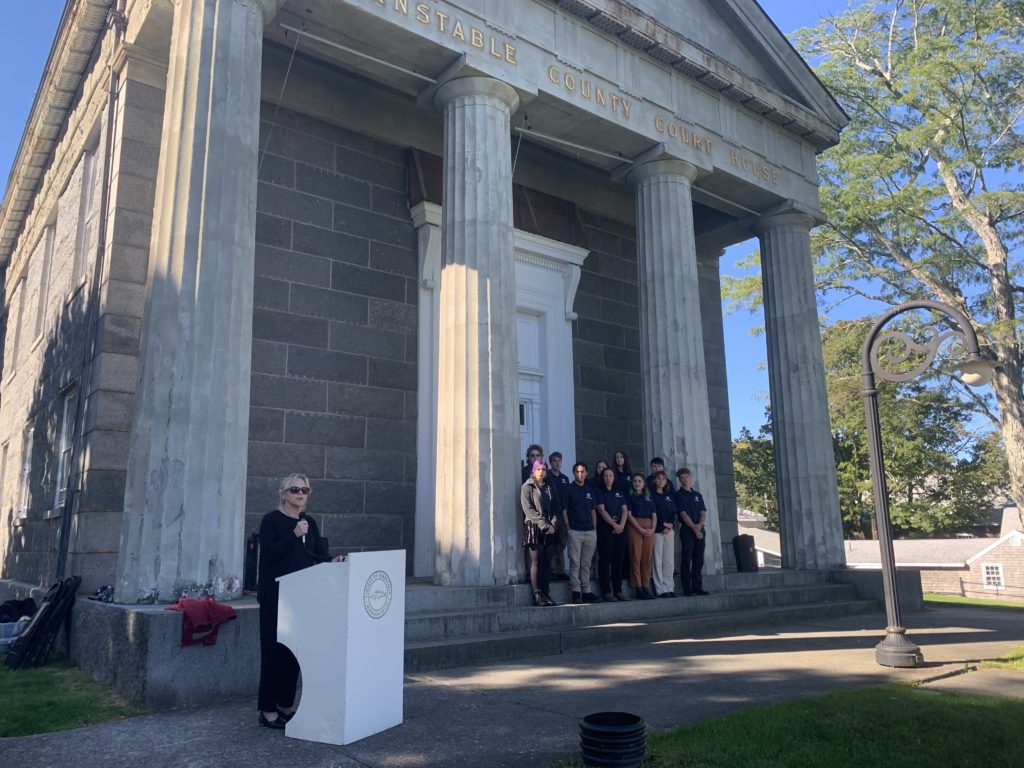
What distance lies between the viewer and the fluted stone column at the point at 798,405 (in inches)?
605

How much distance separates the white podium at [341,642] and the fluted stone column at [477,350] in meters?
4.56

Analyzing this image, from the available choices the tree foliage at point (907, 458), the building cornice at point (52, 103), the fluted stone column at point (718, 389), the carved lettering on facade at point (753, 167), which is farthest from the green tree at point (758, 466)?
the building cornice at point (52, 103)

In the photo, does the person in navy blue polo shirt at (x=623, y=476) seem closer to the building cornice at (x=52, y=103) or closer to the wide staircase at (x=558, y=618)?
the wide staircase at (x=558, y=618)

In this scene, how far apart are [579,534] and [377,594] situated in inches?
218

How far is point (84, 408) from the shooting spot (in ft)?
35.6

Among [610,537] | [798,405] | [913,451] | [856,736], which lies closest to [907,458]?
[913,451]

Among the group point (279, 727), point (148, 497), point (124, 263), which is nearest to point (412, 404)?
point (124, 263)

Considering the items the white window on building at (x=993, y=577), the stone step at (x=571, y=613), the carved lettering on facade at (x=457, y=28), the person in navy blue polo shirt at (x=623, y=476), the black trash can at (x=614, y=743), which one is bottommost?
the white window on building at (x=993, y=577)

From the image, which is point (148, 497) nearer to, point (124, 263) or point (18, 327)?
point (124, 263)

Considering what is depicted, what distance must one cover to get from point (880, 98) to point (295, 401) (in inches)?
1014

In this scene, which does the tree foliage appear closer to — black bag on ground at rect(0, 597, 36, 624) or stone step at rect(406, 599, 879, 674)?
stone step at rect(406, 599, 879, 674)

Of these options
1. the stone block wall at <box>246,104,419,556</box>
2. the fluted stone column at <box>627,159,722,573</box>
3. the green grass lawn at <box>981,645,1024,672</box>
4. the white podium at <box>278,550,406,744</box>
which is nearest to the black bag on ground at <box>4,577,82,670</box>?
the stone block wall at <box>246,104,419,556</box>

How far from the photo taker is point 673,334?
13.7m

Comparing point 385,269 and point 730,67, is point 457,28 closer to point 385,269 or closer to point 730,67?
point 385,269
